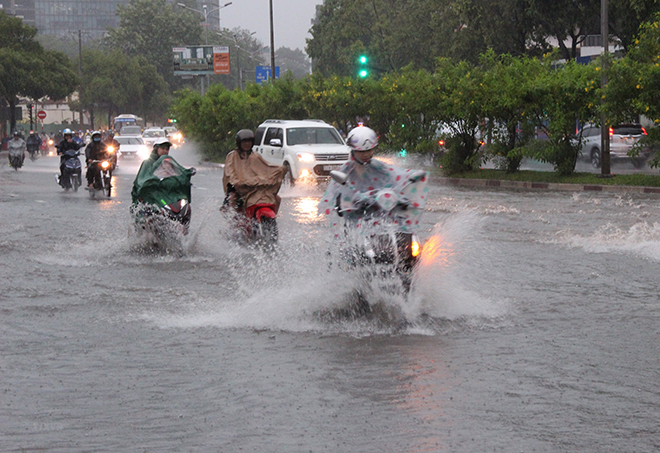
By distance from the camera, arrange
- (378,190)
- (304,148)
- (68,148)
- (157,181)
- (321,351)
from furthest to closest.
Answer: (304,148), (68,148), (157,181), (378,190), (321,351)

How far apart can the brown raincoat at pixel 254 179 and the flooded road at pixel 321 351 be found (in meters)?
0.68

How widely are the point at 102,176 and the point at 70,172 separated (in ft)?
6.40

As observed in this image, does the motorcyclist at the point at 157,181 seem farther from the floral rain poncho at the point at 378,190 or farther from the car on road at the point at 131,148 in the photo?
the car on road at the point at 131,148

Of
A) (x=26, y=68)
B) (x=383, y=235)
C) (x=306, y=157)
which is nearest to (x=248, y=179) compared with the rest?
(x=383, y=235)

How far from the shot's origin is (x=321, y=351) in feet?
22.1

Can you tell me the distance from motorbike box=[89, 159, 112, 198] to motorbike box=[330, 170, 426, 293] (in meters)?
16.2

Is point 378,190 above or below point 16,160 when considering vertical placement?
below

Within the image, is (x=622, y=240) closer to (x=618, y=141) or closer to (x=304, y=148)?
(x=304, y=148)

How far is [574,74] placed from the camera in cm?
2641

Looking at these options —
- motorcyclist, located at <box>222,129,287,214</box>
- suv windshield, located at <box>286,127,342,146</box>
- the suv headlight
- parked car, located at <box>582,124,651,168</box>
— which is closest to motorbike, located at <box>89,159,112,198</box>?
the suv headlight

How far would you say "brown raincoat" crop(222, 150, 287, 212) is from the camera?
1168cm

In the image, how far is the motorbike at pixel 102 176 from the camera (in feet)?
75.3

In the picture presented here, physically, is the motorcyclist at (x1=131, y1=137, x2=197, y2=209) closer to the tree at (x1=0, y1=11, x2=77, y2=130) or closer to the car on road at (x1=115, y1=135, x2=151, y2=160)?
the car on road at (x1=115, y1=135, x2=151, y2=160)

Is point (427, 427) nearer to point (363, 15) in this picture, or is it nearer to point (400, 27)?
point (400, 27)
